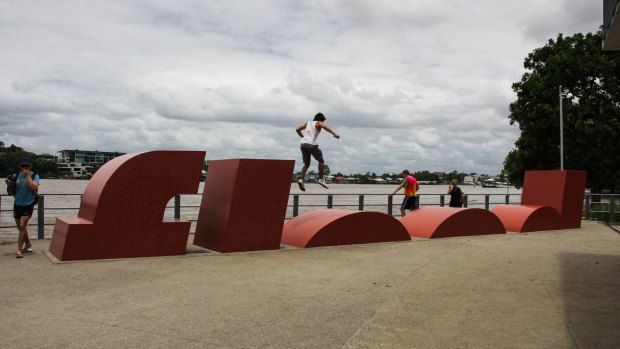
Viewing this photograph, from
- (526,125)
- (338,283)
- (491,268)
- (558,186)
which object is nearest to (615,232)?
(558,186)

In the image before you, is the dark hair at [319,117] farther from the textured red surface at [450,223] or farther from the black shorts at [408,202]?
the black shorts at [408,202]

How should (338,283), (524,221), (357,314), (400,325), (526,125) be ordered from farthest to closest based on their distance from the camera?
(526,125)
(524,221)
(338,283)
(357,314)
(400,325)

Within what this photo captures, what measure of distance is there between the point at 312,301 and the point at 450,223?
838 cm

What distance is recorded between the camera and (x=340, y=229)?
1197 centimetres

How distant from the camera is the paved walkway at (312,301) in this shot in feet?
16.5

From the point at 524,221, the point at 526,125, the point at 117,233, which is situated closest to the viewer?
the point at 117,233

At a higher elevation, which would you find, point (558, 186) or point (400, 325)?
point (558, 186)

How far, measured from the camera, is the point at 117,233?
980cm

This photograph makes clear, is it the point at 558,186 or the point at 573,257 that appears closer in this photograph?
the point at 573,257

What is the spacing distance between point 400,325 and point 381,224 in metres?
7.31

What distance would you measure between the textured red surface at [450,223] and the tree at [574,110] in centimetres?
1565

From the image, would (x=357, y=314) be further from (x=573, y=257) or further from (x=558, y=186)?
(x=558, y=186)

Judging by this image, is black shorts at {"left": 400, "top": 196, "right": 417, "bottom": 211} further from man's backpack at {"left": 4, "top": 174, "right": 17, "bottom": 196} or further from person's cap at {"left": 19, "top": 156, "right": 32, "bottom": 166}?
man's backpack at {"left": 4, "top": 174, "right": 17, "bottom": 196}

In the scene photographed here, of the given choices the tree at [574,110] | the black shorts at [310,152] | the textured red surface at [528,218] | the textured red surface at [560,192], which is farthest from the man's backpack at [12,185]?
the tree at [574,110]
